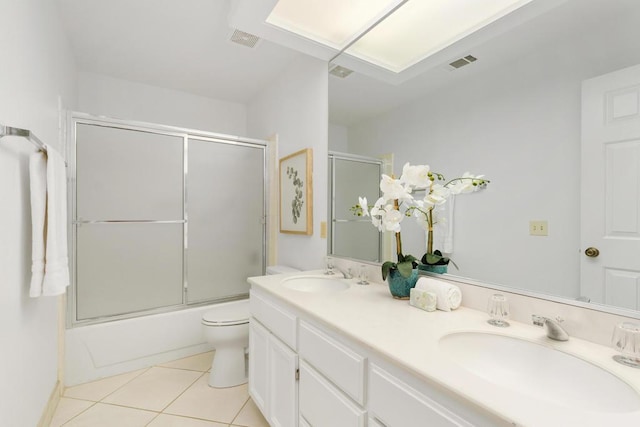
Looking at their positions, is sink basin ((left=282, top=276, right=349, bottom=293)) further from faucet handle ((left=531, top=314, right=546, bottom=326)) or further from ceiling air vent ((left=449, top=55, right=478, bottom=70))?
ceiling air vent ((left=449, top=55, right=478, bottom=70))

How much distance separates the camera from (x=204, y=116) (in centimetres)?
323

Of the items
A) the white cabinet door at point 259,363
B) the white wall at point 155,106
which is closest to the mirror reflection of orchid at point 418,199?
the white cabinet door at point 259,363

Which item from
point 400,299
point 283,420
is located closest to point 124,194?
point 283,420

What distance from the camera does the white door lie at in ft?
2.70

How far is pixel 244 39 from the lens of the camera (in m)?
2.17

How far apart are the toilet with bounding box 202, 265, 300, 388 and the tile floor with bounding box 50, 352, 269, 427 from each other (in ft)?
0.21

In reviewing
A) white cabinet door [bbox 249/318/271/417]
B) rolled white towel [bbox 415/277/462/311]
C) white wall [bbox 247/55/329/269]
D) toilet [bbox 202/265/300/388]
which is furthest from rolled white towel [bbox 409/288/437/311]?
toilet [bbox 202/265/300/388]

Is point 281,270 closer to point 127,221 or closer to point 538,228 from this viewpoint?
point 127,221

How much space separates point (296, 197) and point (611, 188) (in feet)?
5.96

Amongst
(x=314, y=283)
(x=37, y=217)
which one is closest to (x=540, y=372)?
(x=314, y=283)

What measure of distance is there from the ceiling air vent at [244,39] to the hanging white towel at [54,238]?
56.0 inches

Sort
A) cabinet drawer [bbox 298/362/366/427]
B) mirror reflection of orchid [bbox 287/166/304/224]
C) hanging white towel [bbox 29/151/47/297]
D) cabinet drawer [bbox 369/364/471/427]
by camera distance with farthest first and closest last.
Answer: mirror reflection of orchid [bbox 287/166/304/224], hanging white towel [bbox 29/151/47/297], cabinet drawer [bbox 298/362/366/427], cabinet drawer [bbox 369/364/471/427]

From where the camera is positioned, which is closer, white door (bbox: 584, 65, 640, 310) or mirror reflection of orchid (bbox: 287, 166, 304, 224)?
white door (bbox: 584, 65, 640, 310)

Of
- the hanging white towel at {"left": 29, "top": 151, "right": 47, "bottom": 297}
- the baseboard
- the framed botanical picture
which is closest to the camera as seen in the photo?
the hanging white towel at {"left": 29, "top": 151, "right": 47, "bottom": 297}
